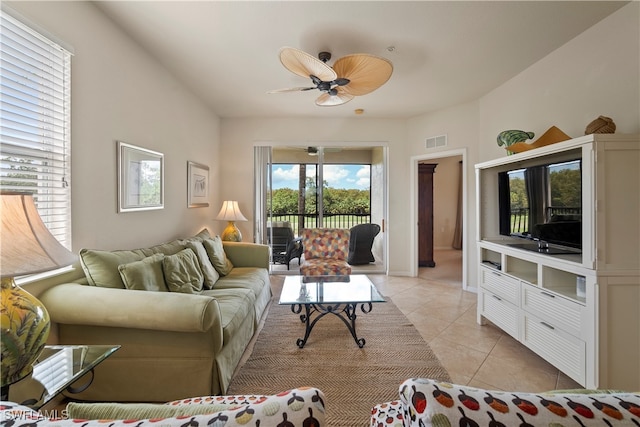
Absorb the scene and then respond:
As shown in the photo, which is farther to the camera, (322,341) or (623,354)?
(322,341)

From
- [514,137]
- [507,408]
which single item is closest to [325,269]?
[514,137]

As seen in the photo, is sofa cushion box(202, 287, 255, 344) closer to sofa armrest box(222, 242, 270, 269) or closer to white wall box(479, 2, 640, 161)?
sofa armrest box(222, 242, 270, 269)

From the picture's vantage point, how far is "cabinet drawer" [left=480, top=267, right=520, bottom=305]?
237cm

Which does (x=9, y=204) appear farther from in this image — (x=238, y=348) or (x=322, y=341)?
(x=322, y=341)

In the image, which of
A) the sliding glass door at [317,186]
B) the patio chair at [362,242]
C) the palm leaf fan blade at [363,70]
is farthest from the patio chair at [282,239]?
the palm leaf fan blade at [363,70]

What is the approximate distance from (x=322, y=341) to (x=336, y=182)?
120 inches

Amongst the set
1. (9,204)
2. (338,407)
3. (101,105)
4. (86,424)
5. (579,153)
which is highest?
(101,105)

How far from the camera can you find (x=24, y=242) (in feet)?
3.53

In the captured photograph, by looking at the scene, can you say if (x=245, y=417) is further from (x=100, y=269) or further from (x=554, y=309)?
(x=554, y=309)

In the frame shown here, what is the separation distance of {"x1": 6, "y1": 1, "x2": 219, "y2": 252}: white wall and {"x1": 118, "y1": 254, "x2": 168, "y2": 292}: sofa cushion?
1.29ft

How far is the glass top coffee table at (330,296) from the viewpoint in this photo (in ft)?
7.73

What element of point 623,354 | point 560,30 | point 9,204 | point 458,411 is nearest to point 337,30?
point 560,30

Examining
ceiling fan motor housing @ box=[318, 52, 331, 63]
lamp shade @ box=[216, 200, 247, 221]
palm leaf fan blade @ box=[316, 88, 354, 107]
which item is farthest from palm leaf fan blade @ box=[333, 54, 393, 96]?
lamp shade @ box=[216, 200, 247, 221]

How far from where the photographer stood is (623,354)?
1.70 meters
